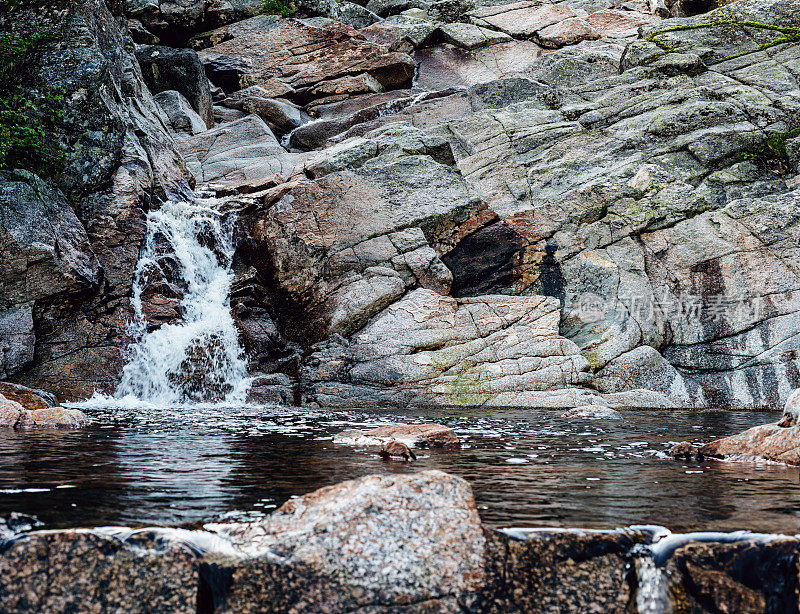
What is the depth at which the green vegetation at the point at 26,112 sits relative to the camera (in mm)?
22484

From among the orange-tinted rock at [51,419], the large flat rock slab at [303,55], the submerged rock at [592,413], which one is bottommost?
the submerged rock at [592,413]

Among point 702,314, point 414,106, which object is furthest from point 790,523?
point 414,106

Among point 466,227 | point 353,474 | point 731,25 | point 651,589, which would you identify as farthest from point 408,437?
point 731,25

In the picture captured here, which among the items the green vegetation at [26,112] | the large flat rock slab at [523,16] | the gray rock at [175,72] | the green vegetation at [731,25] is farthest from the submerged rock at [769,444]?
the large flat rock slab at [523,16]

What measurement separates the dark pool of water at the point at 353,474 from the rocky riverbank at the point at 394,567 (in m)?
0.53

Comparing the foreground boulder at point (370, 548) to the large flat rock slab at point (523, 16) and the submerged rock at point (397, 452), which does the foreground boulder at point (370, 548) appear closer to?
the submerged rock at point (397, 452)

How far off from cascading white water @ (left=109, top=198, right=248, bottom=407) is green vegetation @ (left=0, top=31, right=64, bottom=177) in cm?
421

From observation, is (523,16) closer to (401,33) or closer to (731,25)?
(401,33)

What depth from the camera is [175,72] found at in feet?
124

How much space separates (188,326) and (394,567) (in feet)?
65.0

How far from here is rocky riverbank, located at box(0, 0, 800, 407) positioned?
20922 millimetres

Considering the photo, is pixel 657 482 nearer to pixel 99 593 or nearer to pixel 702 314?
pixel 99 593

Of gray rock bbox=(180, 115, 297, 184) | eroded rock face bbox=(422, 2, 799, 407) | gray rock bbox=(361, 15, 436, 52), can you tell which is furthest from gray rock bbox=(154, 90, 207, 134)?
gray rock bbox=(361, 15, 436, 52)

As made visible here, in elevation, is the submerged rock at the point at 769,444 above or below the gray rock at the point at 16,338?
below
